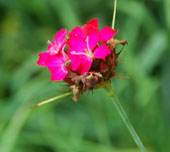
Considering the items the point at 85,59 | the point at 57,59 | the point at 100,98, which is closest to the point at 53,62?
the point at 57,59

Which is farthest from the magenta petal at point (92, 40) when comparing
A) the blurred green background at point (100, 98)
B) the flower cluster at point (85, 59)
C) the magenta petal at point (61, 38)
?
the blurred green background at point (100, 98)

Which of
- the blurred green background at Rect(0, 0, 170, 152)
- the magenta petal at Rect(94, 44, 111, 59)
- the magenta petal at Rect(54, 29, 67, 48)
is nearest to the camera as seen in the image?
the magenta petal at Rect(94, 44, 111, 59)

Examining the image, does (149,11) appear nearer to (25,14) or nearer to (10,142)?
(25,14)

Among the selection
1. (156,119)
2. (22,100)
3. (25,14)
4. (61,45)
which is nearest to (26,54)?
(25,14)

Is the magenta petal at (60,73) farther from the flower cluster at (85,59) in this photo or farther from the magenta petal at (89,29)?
the magenta petal at (89,29)

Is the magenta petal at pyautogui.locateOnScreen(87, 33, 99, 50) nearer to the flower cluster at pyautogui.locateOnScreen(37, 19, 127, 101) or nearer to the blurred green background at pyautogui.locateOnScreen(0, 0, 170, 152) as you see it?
the flower cluster at pyautogui.locateOnScreen(37, 19, 127, 101)

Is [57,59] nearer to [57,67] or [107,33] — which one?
[57,67]

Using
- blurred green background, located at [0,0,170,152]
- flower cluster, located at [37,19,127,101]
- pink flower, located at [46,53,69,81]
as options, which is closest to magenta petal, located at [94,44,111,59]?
flower cluster, located at [37,19,127,101]
